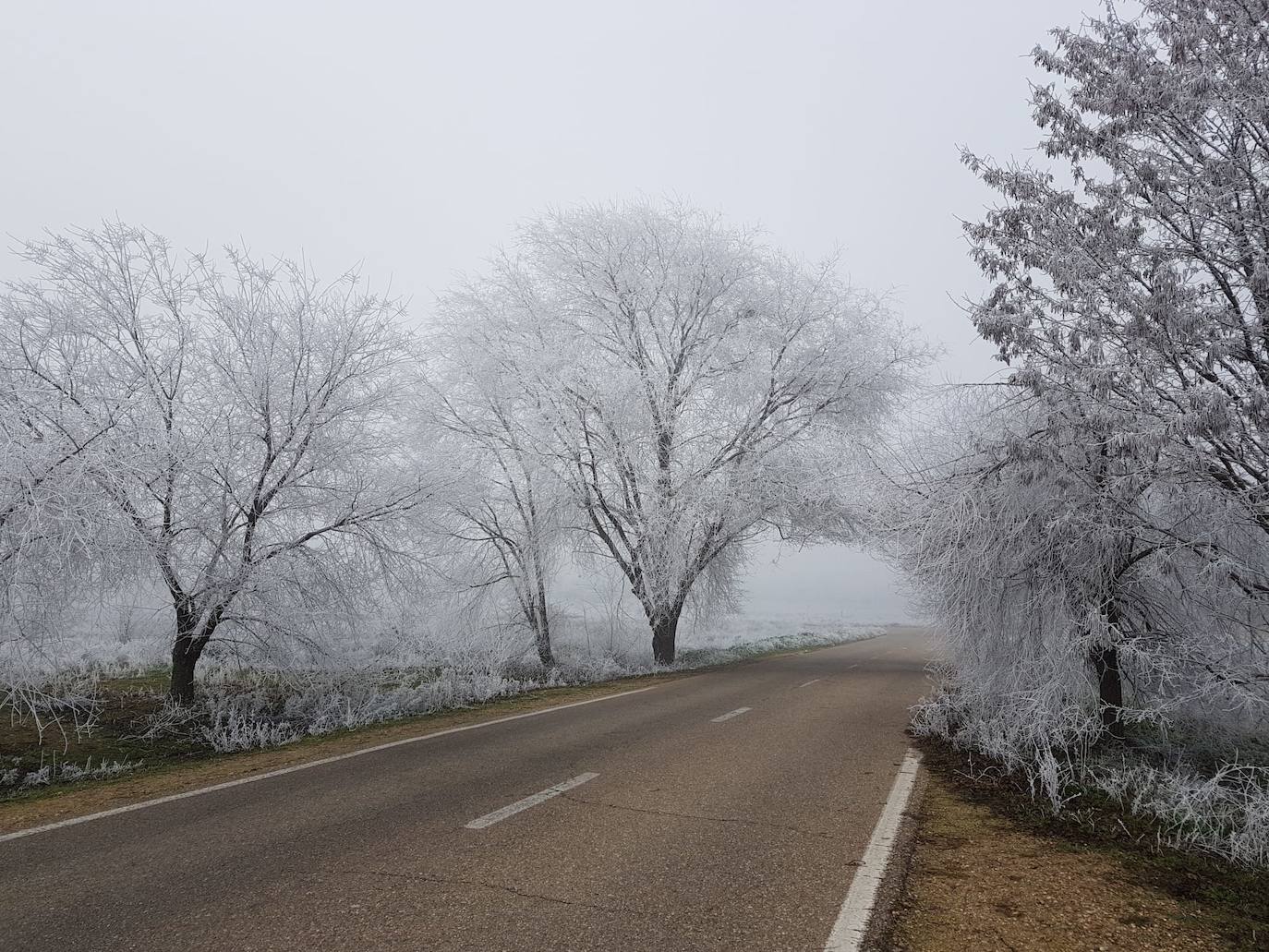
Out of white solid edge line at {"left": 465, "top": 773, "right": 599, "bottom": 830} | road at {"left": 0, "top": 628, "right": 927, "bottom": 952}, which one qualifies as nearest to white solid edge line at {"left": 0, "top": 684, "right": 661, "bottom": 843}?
road at {"left": 0, "top": 628, "right": 927, "bottom": 952}

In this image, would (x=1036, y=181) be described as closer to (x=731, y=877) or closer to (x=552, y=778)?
(x=731, y=877)

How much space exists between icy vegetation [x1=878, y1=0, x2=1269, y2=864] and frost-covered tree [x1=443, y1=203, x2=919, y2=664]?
844 centimetres

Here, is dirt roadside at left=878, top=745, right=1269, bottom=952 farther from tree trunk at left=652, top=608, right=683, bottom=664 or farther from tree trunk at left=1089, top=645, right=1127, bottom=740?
tree trunk at left=652, top=608, right=683, bottom=664

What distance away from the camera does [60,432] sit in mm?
7359

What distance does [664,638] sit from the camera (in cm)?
1944

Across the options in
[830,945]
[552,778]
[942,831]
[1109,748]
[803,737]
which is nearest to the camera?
[830,945]

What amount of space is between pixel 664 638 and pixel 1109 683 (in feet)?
39.0

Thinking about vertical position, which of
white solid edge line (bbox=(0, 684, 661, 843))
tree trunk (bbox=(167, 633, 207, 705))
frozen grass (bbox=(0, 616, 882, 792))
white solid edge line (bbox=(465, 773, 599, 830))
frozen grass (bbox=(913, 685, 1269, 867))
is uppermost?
tree trunk (bbox=(167, 633, 207, 705))

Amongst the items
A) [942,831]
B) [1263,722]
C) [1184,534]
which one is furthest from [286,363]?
[1263,722]

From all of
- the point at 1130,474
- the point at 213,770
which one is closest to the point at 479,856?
the point at 213,770

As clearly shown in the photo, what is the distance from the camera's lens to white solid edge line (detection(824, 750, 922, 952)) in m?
3.60

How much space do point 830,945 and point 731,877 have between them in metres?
0.92

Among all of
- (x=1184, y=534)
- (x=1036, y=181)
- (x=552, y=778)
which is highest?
(x=1036, y=181)

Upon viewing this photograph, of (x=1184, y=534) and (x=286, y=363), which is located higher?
(x=286, y=363)
